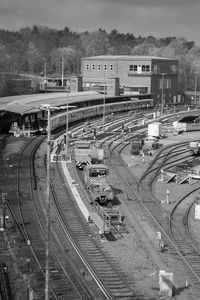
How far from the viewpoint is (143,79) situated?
97.9 m

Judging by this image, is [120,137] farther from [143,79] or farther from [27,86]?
[27,86]

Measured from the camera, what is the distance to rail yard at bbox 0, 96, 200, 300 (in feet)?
65.5

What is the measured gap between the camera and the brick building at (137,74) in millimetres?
97875

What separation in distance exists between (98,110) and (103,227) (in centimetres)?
5253

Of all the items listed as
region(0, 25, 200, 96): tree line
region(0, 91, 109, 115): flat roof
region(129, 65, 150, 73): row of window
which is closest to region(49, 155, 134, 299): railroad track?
region(0, 91, 109, 115): flat roof

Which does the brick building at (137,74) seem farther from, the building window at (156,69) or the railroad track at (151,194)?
the railroad track at (151,194)

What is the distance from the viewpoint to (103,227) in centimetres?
2553

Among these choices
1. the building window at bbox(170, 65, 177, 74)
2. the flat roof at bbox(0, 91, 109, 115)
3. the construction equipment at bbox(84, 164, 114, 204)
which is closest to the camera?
the construction equipment at bbox(84, 164, 114, 204)

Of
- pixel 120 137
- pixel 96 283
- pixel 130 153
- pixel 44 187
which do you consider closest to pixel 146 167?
pixel 130 153

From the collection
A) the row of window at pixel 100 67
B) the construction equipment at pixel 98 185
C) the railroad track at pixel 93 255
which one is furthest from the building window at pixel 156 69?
the railroad track at pixel 93 255

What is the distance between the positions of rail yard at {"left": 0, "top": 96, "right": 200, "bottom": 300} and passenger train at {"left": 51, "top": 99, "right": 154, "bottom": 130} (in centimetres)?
1641

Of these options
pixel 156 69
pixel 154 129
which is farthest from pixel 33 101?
pixel 156 69

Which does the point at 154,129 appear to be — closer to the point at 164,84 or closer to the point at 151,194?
the point at 151,194

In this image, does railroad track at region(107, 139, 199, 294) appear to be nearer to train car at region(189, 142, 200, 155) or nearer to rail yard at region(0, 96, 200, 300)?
rail yard at region(0, 96, 200, 300)
